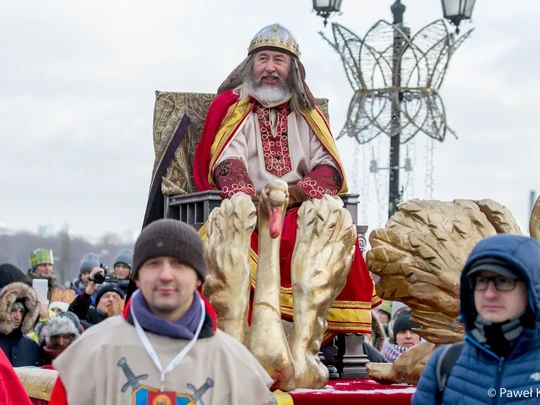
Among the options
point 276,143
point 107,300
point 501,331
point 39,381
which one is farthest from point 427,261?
point 107,300

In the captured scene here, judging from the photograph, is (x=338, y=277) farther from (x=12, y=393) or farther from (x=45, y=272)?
(x=45, y=272)

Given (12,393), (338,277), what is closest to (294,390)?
(338,277)

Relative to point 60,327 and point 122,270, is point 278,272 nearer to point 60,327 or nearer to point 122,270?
point 60,327

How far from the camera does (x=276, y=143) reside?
8.23 metres

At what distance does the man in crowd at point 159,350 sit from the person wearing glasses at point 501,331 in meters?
0.77

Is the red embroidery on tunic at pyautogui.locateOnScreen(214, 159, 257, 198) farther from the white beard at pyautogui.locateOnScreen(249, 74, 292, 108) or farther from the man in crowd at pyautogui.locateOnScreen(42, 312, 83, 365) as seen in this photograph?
the man in crowd at pyautogui.locateOnScreen(42, 312, 83, 365)

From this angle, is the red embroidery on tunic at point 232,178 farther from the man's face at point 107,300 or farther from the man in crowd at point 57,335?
the man's face at point 107,300

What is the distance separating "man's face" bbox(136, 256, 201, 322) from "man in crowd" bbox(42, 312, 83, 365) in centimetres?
434

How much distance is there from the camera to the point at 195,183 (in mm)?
8586

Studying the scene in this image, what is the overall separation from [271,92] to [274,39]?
1.11 feet

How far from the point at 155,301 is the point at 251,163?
3849 mm

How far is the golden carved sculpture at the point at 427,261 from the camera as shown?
6969 mm

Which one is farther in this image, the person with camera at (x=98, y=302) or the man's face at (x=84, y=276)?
the man's face at (x=84, y=276)

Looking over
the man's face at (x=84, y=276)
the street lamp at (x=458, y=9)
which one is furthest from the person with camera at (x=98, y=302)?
the street lamp at (x=458, y=9)
